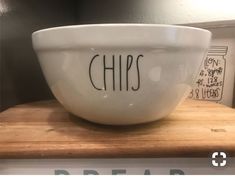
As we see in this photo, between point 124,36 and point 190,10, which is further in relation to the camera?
point 190,10

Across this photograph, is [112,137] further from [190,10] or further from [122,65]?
[190,10]

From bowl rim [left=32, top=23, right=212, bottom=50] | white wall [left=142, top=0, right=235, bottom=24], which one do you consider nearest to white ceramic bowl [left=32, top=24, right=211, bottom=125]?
bowl rim [left=32, top=23, right=212, bottom=50]

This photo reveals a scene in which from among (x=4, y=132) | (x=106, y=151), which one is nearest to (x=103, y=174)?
(x=106, y=151)

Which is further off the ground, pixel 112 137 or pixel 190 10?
pixel 190 10

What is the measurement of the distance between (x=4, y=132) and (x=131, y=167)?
179 mm

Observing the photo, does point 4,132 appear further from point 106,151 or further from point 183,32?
point 183,32

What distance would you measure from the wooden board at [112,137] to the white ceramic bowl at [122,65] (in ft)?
0.09

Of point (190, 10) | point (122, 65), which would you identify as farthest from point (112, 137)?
point (190, 10)

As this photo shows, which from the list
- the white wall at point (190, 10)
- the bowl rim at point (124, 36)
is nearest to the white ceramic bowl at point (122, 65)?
the bowl rim at point (124, 36)

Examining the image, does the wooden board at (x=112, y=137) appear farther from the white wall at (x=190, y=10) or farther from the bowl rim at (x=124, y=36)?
the white wall at (x=190, y=10)

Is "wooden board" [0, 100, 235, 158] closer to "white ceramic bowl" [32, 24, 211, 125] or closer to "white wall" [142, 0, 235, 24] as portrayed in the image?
"white ceramic bowl" [32, 24, 211, 125]

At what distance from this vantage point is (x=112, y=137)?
1.10 ft

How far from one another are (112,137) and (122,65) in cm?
9

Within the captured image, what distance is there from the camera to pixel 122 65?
31 centimetres
